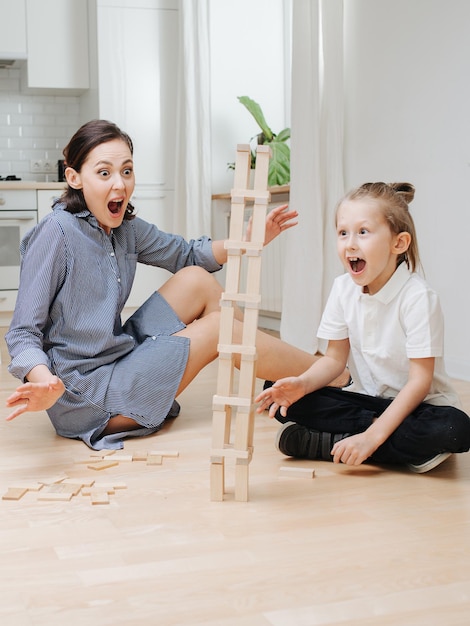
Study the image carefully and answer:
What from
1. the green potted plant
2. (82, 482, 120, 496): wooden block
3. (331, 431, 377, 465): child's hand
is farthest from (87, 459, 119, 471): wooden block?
the green potted plant

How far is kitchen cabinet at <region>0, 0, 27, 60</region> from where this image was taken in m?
5.23

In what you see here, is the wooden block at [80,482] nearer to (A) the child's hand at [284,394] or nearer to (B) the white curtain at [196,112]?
(A) the child's hand at [284,394]

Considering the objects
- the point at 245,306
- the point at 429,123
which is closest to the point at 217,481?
the point at 245,306

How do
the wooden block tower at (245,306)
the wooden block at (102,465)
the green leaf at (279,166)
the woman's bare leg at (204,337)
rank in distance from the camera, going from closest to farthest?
the wooden block tower at (245,306) < the wooden block at (102,465) < the woman's bare leg at (204,337) < the green leaf at (279,166)

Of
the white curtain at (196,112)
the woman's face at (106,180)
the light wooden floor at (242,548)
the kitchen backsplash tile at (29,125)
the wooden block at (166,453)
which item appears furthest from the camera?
the kitchen backsplash tile at (29,125)

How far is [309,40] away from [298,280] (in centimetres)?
105

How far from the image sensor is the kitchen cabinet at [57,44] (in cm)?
530

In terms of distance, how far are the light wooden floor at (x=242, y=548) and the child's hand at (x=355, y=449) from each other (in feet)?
0.14

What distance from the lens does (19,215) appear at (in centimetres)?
518

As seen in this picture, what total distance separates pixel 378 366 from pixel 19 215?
12.0 ft

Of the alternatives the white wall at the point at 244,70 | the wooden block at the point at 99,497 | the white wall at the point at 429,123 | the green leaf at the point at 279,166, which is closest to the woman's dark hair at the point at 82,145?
the wooden block at the point at 99,497

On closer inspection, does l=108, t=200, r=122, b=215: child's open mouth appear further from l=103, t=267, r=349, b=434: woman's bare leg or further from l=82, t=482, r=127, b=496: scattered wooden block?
l=82, t=482, r=127, b=496: scattered wooden block

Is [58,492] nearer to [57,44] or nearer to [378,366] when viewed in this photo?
[378,366]

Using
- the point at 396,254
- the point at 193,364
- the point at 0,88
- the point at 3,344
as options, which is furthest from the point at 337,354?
the point at 0,88
